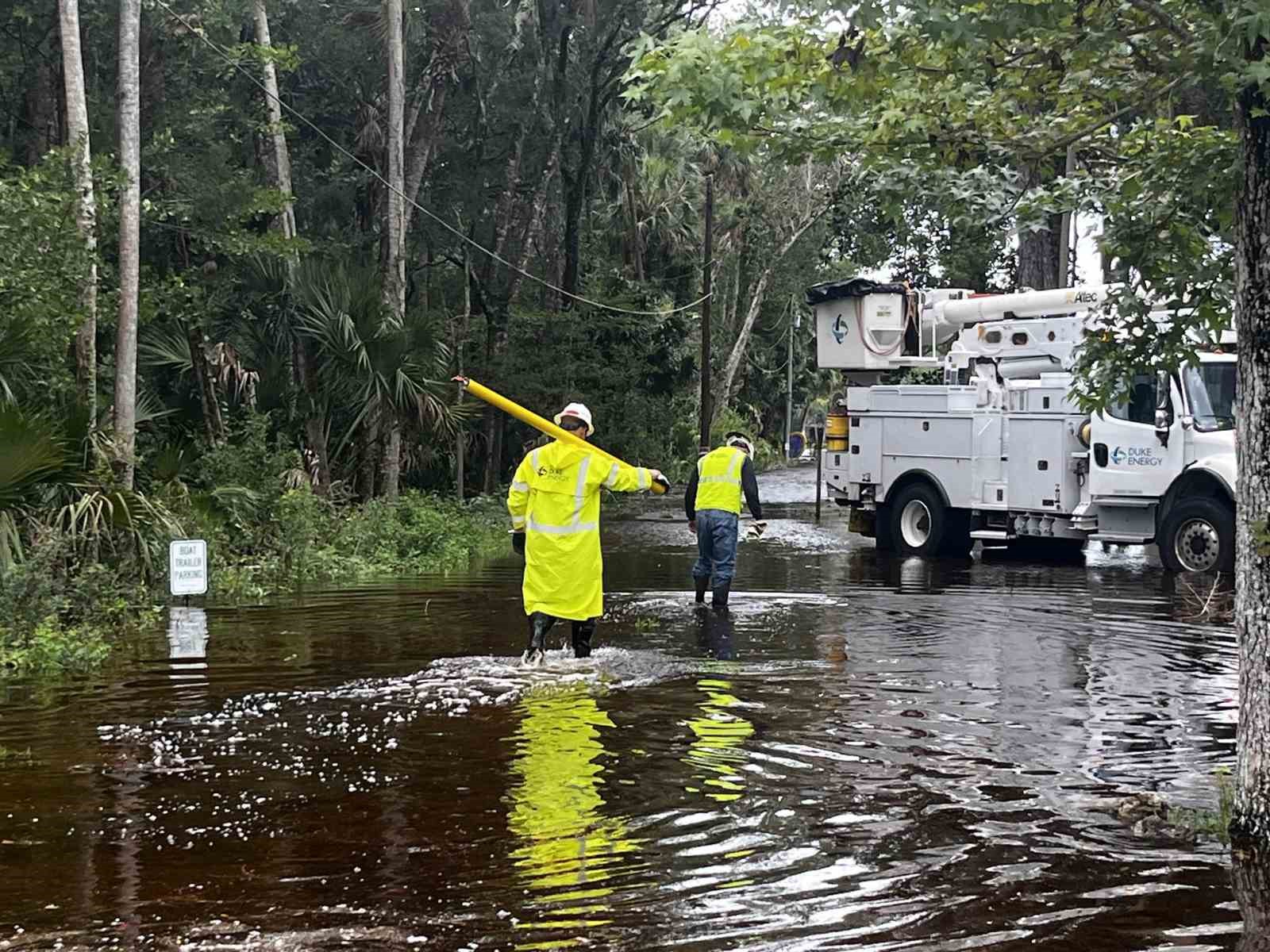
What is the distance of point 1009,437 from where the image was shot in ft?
72.9

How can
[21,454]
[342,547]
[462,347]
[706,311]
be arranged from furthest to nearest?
[706,311]
[462,347]
[342,547]
[21,454]

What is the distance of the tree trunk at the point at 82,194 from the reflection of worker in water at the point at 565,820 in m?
9.21

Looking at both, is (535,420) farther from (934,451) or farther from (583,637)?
(934,451)

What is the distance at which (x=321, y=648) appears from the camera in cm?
1300

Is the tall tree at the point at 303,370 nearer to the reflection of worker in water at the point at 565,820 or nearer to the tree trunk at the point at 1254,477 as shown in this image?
the reflection of worker in water at the point at 565,820

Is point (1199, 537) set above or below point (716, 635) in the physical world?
above

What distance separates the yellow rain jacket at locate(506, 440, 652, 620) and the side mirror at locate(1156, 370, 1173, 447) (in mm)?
10235

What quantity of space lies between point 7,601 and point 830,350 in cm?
1513

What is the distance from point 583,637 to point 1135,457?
1054 centimetres

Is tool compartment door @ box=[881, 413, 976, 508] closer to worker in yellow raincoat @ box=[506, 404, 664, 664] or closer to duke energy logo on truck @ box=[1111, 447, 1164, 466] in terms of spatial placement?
duke energy logo on truck @ box=[1111, 447, 1164, 466]

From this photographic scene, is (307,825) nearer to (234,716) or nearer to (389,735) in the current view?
(389,735)

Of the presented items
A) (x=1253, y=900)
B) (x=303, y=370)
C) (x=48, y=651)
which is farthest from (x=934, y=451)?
(x=1253, y=900)

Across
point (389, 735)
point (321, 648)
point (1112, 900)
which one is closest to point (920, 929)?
point (1112, 900)

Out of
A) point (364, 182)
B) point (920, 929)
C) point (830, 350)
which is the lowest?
point (920, 929)
